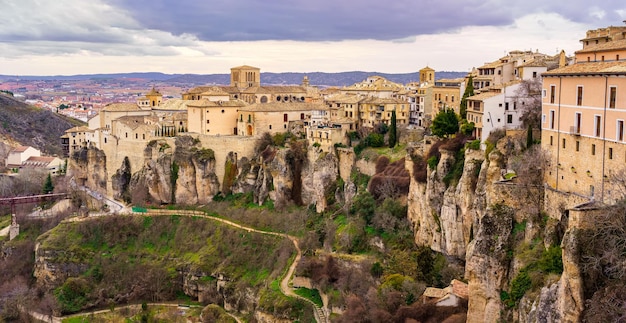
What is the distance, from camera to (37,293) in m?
55.8

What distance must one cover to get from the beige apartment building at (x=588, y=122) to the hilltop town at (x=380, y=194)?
0.08m

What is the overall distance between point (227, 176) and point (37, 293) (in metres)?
17.8

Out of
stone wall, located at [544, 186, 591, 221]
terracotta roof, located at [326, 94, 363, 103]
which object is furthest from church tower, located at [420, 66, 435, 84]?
stone wall, located at [544, 186, 591, 221]

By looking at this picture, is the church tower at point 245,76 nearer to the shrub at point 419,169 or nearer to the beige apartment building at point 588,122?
the shrub at point 419,169

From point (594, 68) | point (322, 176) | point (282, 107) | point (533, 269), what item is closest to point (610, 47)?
point (594, 68)

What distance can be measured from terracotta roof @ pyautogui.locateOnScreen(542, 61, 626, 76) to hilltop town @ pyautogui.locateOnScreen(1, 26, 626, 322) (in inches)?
4.5

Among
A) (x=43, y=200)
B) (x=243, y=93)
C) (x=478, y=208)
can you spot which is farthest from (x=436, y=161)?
(x=43, y=200)

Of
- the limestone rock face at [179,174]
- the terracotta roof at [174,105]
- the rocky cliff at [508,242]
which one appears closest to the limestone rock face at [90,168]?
the limestone rock face at [179,174]

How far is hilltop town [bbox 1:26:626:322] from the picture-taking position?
28.1m

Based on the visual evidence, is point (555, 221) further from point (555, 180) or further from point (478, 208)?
point (478, 208)

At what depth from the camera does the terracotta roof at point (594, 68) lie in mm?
27436

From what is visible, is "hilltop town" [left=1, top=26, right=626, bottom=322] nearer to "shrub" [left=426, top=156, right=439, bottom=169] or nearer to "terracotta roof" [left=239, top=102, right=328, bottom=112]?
"terracotta roof" [left=239, top=102, right=328, bottom=112]

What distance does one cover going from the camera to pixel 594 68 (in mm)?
29062

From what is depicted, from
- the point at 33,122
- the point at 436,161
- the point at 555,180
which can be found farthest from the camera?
the point at 33,122
